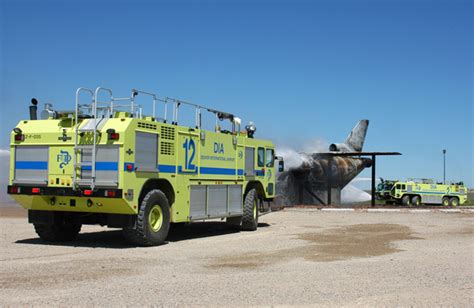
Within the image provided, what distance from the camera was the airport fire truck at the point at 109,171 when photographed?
1423cm

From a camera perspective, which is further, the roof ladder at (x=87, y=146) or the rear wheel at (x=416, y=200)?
the rear wheel at (x=416, y=200)

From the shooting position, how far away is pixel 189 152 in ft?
55.4

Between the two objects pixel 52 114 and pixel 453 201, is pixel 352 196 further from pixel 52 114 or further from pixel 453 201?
pixel 52 114

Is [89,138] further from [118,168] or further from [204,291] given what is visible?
[204,291]

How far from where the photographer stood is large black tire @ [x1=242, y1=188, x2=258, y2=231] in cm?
2019

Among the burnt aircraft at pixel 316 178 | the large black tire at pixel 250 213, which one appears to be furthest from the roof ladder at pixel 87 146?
the burnt aircraft at pixel 316 178

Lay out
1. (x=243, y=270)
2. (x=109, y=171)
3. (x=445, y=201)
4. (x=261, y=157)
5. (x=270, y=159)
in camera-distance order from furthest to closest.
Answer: (x=445, y=201) < (x=270, y=159) < (x=261, y=157) < (x=109, y=171) < (x=243, y=270)

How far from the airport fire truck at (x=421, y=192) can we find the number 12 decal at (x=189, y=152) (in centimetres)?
3528

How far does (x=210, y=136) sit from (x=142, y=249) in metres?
4.83

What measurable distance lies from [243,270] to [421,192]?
41367mm

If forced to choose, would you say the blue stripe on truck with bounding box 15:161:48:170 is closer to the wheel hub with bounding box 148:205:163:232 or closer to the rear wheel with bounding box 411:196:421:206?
the wheel hub with bounding box 148:205:163:232

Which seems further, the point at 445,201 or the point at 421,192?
the point at 445,201

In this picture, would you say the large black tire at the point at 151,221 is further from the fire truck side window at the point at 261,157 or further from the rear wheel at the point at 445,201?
the rear wheel at the point at 445,201

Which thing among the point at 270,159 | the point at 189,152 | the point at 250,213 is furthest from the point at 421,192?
the point at 189,152
